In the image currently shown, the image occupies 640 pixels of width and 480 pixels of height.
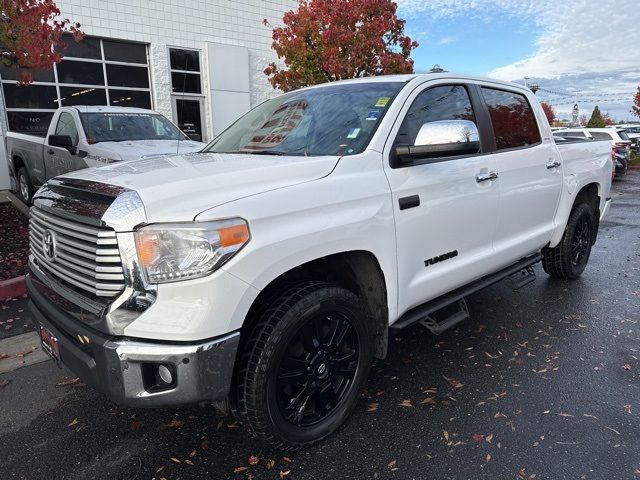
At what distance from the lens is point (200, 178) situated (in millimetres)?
2359

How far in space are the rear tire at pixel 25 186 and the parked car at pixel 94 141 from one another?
0.8 inches

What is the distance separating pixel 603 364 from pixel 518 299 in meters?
1.40

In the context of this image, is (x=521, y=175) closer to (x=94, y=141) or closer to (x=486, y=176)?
(x=486, y=176)

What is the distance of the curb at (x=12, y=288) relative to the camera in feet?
15.9

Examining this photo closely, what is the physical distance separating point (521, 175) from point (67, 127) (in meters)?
6.84

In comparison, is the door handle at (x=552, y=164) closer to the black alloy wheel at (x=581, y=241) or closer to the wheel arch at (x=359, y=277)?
the black alloy wheel at (x=581, y=241)

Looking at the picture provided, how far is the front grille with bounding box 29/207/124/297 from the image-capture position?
6.95 feet

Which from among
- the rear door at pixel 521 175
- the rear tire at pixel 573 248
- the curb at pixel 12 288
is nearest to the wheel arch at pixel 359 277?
the rear door at pixel 521 175

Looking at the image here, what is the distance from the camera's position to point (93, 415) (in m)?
2.94

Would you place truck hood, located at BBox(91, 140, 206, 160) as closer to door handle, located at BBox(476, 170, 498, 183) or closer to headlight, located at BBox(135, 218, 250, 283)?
door handle, located at BBox(476, 170, 498, 183)

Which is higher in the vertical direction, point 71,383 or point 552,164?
point 552,164

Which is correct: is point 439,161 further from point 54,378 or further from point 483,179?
point 54,378

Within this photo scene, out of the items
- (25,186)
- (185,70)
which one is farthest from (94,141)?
(185,70)

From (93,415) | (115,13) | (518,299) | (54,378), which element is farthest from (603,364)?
(115,13)
